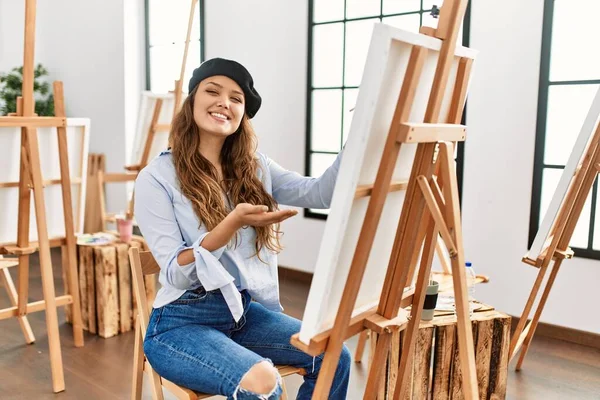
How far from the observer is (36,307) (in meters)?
3.01

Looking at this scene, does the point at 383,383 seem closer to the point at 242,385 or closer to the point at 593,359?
the point at 242,385

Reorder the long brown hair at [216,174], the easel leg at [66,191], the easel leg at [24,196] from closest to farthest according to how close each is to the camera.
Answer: the long brown hair at [216,174]
the easel leg at [24,196]
the easel leg at [66,191]

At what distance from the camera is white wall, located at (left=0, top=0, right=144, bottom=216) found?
18.0 feet

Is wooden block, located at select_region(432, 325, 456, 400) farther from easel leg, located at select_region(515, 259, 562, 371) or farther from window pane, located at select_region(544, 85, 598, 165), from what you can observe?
window pane, located at select_region(544, 85, 598, 165)

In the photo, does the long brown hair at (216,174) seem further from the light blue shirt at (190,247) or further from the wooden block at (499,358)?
the wooden block at (499,358)

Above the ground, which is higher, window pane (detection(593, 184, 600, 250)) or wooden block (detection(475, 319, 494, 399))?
window pane (detection(593, 184, 600, 250))

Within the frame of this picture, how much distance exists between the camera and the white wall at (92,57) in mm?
5484

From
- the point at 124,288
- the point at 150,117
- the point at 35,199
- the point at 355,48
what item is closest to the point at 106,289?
the point at 124,288

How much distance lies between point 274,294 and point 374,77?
2.90ft

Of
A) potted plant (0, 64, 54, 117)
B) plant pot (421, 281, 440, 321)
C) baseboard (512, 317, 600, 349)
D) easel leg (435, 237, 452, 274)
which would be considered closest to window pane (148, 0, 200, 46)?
potted plant (0, 64, 54, 117)

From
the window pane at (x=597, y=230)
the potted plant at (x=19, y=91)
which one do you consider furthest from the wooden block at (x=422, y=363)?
the potted plant at (x=19, y=91)

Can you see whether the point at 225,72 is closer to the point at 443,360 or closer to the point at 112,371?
the point at 443,360

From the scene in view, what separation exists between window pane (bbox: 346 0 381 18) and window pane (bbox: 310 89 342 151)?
0.52 meters

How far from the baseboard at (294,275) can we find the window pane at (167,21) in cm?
222
